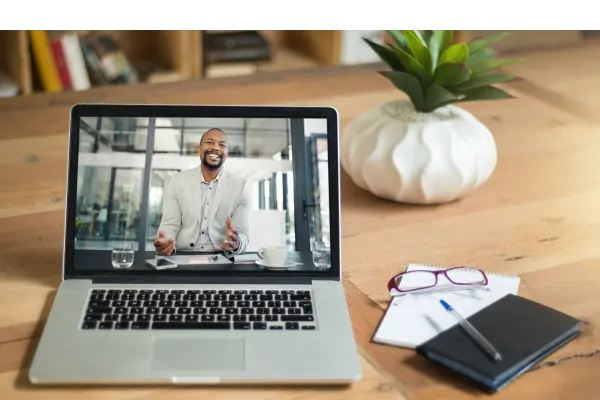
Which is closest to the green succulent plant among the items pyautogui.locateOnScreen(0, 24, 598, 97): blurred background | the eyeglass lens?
the eyeglass lens

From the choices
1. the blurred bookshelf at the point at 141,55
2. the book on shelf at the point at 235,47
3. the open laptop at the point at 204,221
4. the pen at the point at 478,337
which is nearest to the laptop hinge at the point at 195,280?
the open laptop at the point at 204,221

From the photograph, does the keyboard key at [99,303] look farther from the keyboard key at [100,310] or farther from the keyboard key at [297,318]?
the keyboard key at [297,318]

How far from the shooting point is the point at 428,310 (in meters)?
1.15

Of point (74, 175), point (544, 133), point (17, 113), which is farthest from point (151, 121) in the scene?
point (544, 133)

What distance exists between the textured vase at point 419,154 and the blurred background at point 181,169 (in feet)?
0.80

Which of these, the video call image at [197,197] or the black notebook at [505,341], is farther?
the video call image at [197,197]

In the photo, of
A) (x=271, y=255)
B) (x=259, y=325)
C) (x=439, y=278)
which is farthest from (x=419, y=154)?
(x=259, y=325)

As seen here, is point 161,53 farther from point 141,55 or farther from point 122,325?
point 122,325

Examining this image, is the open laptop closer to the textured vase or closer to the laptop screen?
the laptop screen

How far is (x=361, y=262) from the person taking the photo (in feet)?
4.26

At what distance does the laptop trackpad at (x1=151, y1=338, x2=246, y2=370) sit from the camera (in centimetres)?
100

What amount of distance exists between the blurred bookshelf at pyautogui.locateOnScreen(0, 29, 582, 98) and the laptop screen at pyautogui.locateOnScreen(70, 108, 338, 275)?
50.2 inches

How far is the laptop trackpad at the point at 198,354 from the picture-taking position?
3.28 feet

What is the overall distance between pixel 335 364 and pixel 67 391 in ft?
1.05
